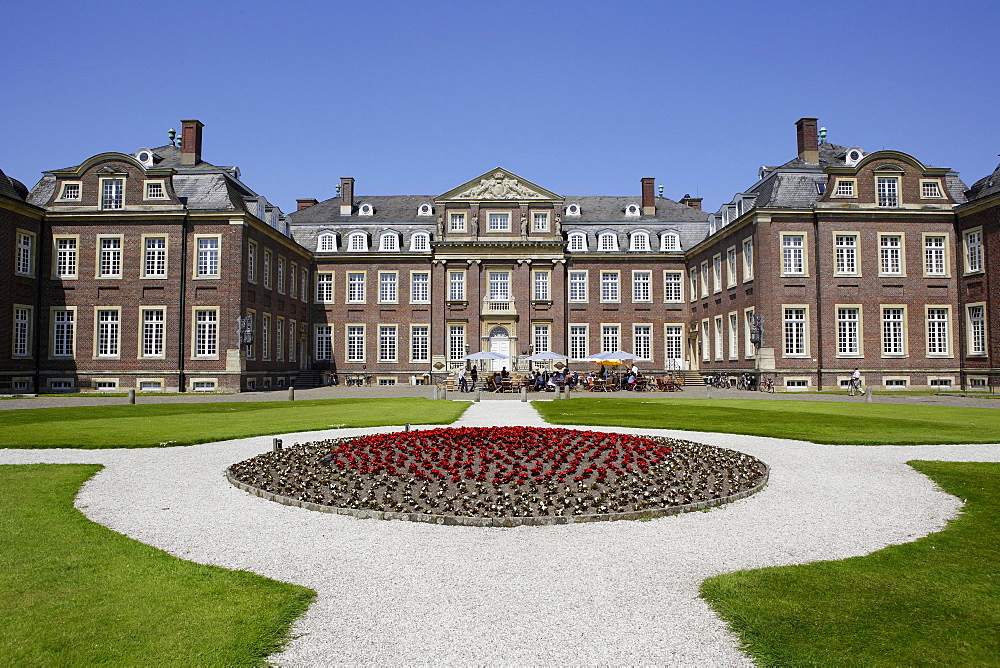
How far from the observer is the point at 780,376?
117 ft

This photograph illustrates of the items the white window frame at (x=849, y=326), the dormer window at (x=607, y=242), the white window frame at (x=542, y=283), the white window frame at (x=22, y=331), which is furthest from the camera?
the dormer window at (x=607, y=242)

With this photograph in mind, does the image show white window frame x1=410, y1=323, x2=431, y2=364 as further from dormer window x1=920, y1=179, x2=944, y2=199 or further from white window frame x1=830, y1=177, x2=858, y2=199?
dormer window x1=920, y1=179, x2=944, y2=199

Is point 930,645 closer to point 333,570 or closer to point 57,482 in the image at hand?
point 333,570

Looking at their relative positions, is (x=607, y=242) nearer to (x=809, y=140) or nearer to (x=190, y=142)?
(x=809, y=140)

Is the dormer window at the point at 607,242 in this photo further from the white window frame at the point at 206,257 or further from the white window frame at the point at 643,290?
the white window frame at the point at 206,257

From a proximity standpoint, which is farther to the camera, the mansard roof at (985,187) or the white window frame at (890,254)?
the white window frame at (890,254)

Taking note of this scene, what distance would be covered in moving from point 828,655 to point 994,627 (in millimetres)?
1285

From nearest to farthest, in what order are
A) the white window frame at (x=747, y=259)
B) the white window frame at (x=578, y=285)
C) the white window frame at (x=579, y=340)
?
1. the white window frame at (x=747, y=259)
2. the white window frame at (x=579, y=340)
3. the white window frame at (x=578, y=285)

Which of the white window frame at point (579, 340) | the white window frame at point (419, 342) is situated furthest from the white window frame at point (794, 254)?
the white window frame at point (419, 342)

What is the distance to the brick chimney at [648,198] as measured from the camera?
5155cm

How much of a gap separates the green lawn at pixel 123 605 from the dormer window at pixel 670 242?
45844mm

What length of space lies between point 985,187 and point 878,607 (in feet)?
128

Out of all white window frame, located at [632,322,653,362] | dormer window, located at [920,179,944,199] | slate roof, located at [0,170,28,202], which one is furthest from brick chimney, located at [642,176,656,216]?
slate roof, located at [0,170,28,202]

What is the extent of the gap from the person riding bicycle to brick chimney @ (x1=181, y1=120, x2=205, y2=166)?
3813 centimetres
